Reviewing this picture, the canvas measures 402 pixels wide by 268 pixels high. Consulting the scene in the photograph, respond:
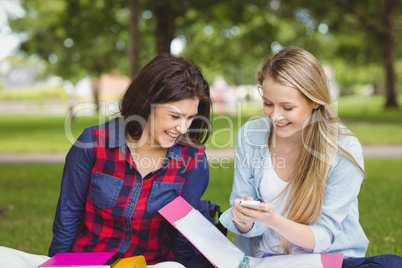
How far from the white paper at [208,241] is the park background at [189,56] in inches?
33.0

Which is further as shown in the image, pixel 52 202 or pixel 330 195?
pixel 52 202

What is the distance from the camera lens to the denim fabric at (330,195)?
7.63ft

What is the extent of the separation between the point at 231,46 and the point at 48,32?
9.76 metres

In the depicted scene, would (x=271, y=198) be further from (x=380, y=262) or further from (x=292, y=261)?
(x=380, y=262)

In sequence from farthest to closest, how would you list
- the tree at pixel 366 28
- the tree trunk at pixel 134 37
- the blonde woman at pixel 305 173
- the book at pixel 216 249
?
the tree at pixel 366 28, the tree trunk at pixel 134 37, the blonde woman at pixel 305 173, the book at pixel 216 249

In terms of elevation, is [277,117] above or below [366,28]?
below

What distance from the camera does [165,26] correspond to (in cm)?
1441

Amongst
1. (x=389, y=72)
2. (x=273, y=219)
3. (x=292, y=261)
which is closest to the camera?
(x=273, y=219)

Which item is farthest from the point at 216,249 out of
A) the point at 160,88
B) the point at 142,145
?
the point at 160,88

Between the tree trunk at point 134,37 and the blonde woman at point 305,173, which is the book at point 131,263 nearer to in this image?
the blonde woman at point 305,173

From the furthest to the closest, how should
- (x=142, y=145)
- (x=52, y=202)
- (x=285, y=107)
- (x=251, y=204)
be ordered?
(x=52, y=202), (x=142, y=145), (x=285, y=107), (x=251, y=204)

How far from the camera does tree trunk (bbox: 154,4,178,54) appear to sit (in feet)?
46.6

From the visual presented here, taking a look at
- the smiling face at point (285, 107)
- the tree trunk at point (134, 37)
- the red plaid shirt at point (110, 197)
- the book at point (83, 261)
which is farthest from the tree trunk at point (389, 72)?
the book at point (83, 261)

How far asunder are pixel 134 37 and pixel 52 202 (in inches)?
286
